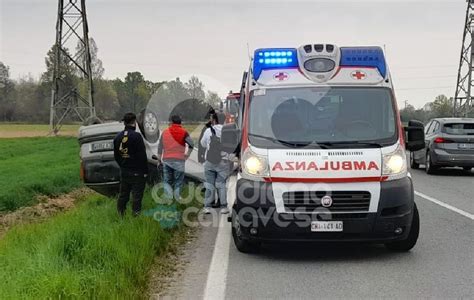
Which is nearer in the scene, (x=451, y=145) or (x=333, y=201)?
(x=333, y=201)

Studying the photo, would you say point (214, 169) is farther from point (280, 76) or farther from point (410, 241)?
point (410, 241)

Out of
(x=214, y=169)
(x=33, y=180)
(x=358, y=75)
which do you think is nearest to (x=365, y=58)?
(x=358, y=75)

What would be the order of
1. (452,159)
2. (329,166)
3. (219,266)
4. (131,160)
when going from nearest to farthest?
(329,166) → (219,266) → (131,160) → (452,159)

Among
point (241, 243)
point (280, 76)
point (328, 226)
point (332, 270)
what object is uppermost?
point (280, 76)

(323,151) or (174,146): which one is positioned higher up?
(323,151)

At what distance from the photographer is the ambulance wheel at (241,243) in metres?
7.18

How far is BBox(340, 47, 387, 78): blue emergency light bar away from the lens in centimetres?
755

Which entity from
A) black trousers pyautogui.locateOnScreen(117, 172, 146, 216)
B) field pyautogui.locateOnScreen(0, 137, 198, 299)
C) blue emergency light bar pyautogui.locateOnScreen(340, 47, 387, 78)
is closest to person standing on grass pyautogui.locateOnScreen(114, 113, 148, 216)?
black trousers pyautogui.locateOnScreen(117, 172, 146, 216)

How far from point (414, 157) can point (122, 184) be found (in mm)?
13234

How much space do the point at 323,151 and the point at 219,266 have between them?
1.76 metres

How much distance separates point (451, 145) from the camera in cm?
1744

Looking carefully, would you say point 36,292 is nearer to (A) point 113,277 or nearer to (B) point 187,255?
(A) point 113,277

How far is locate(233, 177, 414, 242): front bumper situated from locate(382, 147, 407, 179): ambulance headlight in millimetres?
107

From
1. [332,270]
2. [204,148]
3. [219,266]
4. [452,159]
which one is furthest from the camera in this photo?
[452,159]
